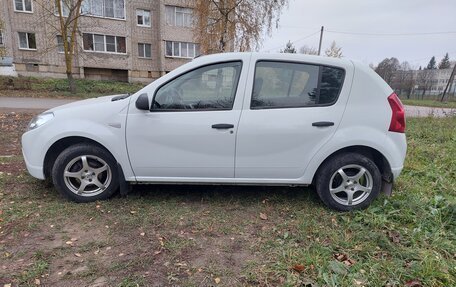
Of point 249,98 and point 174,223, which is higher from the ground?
point 249,98

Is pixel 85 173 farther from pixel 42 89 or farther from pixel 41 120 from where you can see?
pixel 42 89

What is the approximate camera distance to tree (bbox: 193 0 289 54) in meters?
16.7

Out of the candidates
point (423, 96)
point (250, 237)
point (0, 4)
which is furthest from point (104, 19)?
point (423, 96)

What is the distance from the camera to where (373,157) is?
338 centimetres

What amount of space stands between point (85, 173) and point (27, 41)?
1087 inches

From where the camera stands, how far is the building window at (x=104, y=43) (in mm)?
25594

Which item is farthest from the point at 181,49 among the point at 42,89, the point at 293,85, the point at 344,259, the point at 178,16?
the point at 344,259

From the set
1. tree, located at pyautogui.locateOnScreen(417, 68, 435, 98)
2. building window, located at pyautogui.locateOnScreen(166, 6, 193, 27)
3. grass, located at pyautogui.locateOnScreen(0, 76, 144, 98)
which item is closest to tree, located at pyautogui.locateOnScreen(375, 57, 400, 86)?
tree, located at pyautogui.locateOnScreen(417, 68, 435, 98)

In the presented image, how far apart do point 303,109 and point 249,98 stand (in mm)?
604

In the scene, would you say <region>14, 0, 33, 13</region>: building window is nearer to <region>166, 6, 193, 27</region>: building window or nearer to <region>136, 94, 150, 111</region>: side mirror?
<region>166, 6, 193, 27</region>: building window

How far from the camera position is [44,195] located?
3568 millimetres

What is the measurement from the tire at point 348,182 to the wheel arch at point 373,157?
1.5 inches

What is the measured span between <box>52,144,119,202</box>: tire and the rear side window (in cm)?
181

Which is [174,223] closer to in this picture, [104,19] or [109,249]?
[109,249]
